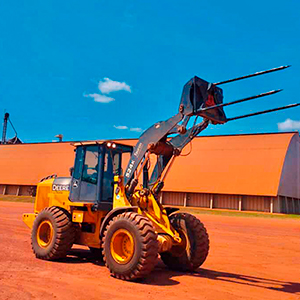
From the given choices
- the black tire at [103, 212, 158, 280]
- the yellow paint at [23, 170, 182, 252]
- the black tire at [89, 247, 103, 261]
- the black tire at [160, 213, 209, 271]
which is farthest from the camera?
the black tire at [89, 247, 103, 261]

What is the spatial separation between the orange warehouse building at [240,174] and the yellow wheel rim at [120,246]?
3514cm

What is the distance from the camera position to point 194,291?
279 inches

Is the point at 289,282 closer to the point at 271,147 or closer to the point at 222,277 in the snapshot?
the point at 222,277

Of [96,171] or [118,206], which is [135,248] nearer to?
[118,206]

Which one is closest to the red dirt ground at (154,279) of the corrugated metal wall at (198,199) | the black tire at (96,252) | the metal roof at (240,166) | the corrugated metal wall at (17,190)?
the black tire at (96,252)

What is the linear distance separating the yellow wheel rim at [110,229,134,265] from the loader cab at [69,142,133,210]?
148 centimetres

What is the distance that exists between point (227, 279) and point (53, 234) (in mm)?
4710

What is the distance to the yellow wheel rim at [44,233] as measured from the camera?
32.8ft

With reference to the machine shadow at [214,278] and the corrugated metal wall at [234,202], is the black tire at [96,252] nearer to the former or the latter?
the machine shadow at [214,278]

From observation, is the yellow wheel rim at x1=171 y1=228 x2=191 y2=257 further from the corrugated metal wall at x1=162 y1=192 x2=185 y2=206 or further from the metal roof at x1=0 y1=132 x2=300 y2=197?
the corrugated metal wall at x1=162 y1=192 x2=185 y2=206

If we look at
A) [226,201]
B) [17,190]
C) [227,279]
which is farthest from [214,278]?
[17,190]

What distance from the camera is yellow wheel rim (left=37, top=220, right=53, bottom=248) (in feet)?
32.8

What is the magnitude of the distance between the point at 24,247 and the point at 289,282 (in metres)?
8.22

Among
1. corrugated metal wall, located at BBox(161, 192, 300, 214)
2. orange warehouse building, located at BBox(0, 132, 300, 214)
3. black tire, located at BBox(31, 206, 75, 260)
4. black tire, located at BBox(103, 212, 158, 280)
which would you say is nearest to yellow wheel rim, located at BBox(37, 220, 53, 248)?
black tire, located at BBox(31, 206, 75, 260)
